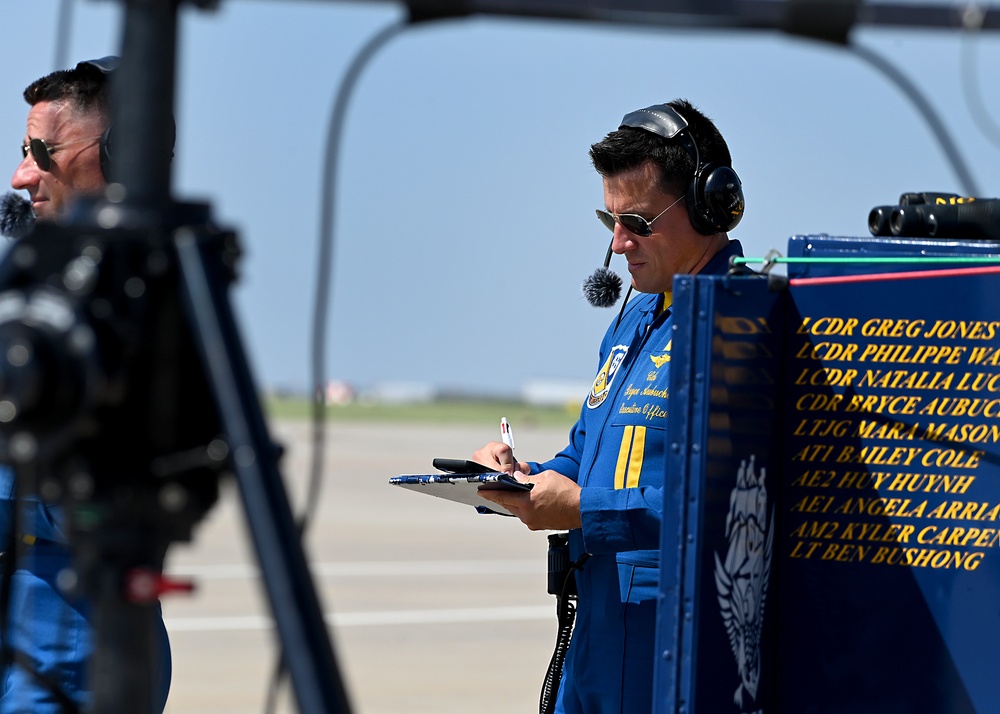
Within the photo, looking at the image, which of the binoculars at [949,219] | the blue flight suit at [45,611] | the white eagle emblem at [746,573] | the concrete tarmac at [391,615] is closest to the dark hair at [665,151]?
the binoculars at [949,219]

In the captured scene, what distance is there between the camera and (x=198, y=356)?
1333 millimetres

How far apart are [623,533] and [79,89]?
161 cm

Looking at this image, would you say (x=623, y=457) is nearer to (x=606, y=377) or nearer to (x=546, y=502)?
(x=546, y=502)

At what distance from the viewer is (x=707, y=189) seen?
2922 millimetres

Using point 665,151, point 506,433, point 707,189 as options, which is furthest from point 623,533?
point 665,151

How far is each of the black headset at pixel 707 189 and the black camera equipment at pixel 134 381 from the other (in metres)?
1.79

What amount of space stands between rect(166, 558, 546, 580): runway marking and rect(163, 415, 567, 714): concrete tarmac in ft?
0.04

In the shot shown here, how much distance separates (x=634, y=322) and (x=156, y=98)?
2.01 meters

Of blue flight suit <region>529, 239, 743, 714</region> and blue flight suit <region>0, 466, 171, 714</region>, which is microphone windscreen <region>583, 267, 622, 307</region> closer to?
blue flight suit <region>529, 239, 743, 714</region>

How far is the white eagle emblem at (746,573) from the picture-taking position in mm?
2309

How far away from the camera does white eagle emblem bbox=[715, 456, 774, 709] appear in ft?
7.57

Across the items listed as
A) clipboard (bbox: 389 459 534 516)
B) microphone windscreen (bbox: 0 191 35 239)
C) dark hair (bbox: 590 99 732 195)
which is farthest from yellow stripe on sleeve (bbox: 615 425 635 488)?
microphone windscreen (bbox: 0 191 35 239)

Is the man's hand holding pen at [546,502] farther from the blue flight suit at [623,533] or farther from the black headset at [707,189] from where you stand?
the black headset at [707,189]

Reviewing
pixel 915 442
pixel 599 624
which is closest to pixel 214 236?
pixel 915 442
